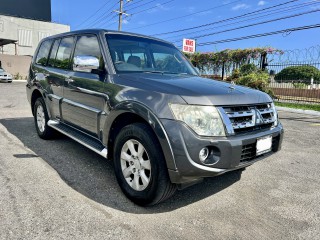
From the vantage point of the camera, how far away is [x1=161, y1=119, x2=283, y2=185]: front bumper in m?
2.44

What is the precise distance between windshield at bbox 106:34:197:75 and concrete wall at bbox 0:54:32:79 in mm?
31121

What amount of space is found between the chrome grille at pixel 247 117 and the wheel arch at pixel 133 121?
59 cm

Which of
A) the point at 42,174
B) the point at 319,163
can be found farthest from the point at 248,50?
the point at 42,174

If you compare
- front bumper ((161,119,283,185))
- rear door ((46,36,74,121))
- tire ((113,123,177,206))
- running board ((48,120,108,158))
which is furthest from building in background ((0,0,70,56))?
front bumper ((161,119,283,185))

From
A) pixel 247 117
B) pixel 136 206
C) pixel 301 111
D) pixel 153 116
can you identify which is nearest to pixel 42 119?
pixel 136 206

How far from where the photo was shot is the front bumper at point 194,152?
96.1 inches

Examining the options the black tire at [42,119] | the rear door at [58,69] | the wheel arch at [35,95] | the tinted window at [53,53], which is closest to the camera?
the rear door at [58,69]

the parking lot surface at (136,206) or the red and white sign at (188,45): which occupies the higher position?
the red and white sign at (188,45)

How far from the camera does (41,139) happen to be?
206 inches

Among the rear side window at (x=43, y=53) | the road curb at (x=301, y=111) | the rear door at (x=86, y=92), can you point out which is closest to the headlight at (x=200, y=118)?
the rear door at (x=86, y=92)

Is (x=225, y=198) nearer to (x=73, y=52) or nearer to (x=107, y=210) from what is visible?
(x=107, y=210)

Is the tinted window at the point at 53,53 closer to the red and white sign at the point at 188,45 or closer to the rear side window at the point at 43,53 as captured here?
the rear side window at the point at 43,53

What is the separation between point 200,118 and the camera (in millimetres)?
2506

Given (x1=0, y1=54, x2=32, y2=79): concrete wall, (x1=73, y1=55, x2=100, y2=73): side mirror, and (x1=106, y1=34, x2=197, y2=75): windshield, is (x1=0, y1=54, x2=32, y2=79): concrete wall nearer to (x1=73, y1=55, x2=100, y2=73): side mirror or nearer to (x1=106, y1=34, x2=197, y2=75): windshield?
(x1=106, y1=34, x2=197, y2=75): windshield
